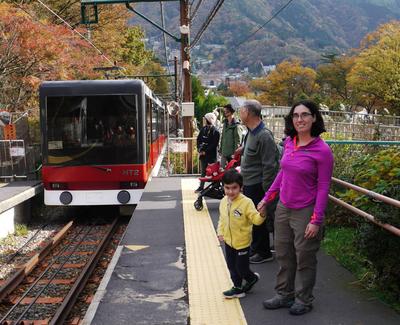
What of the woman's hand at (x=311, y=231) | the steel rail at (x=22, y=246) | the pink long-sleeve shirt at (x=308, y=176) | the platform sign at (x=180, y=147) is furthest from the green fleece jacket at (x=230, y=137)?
the platform sign at (x=180, y=147)

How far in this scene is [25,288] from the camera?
26.0 ft

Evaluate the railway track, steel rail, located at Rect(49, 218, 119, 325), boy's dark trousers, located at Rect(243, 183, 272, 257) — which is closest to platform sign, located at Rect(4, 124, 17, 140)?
the railway track

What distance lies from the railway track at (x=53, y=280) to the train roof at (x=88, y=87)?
9.60ft

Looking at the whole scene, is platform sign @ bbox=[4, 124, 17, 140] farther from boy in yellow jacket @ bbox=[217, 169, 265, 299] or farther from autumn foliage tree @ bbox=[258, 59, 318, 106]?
autumn foliage tree @ bbox=[258, 59, 318, 106]

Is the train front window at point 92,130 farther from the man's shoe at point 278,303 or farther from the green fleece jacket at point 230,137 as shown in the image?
the man's shoe at point 278,303

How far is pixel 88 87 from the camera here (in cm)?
1109

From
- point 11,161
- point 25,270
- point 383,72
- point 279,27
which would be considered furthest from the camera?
point 279,27

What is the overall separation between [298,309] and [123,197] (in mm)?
7661

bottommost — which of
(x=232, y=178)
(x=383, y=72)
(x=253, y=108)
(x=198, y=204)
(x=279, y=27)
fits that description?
(x=198, y=204)

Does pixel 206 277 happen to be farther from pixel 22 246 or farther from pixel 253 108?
pixel 22 246

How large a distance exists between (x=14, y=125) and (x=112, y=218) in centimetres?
476

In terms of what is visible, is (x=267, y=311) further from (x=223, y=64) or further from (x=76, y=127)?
(x=223, y=64)

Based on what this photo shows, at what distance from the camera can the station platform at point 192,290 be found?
4.24 metres

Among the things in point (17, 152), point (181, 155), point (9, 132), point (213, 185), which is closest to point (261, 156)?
point (213, 185)
